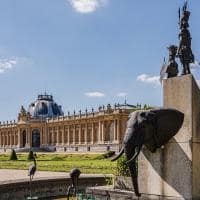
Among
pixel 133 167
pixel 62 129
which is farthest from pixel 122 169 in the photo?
pixel 62 129

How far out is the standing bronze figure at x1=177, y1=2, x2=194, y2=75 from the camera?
8086 millimetres

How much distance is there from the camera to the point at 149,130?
7.47 m

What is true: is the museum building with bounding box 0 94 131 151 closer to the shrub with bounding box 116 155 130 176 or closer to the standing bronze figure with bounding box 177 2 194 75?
the shrub with bounding box 116 155 130 176

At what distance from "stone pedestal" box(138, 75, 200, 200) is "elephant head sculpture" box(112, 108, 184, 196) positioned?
158 mm

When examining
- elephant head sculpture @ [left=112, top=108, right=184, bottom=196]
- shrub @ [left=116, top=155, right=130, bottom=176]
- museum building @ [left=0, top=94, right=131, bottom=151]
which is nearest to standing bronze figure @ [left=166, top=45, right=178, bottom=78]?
elephant head sculpture @ [left=112, top=108, right=184, bottom=196]

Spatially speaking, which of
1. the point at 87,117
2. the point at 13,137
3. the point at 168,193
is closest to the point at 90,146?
the point at 87,117

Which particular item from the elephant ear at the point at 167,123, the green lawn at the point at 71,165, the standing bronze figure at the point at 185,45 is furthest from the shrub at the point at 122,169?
the green lawn at the point at 71,165

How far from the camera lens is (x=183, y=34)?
8141 millimetres

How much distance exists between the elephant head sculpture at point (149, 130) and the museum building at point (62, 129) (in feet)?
183

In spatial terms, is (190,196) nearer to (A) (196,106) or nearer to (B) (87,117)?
(A) (196,106)

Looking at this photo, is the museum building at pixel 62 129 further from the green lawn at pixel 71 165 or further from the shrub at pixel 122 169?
the shrub at pixel 122 169

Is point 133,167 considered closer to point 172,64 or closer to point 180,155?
point 180,155

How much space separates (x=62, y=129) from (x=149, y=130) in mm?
75125

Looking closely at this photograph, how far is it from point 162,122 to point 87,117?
66.9 meters
